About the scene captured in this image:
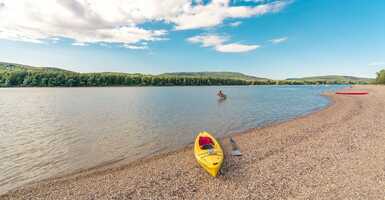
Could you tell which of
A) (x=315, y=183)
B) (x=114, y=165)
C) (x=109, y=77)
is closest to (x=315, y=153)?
(x=315, y=183)

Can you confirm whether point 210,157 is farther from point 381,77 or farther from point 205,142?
point 381,77

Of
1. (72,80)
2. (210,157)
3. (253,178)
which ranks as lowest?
(253,178)

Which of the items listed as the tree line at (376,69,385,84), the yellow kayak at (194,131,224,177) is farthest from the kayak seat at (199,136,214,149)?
the tree line at (376,69,385,84)

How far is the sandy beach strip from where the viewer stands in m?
7.82

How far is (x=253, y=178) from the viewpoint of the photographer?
8977 mm

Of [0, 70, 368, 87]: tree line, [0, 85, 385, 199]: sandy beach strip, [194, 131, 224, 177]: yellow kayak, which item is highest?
[0, 70, 368, 87]: tree line

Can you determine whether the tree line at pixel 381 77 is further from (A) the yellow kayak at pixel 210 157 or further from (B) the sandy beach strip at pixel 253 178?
(A) the yellow kayak at pixel 210 157

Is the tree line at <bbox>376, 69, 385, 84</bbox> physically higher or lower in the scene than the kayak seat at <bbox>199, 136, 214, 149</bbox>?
higher

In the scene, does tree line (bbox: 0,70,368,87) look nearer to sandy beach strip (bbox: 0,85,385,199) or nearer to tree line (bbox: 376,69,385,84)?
tree line (bbox: 376,69,385,84)

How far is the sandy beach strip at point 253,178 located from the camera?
7.82 m

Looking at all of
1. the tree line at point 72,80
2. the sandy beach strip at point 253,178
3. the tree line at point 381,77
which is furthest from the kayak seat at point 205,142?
the tree line at point 381,77

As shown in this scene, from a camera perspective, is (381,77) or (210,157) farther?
(381,77)

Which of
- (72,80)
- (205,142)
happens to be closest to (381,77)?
(205,142)

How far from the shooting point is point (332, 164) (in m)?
10.0
